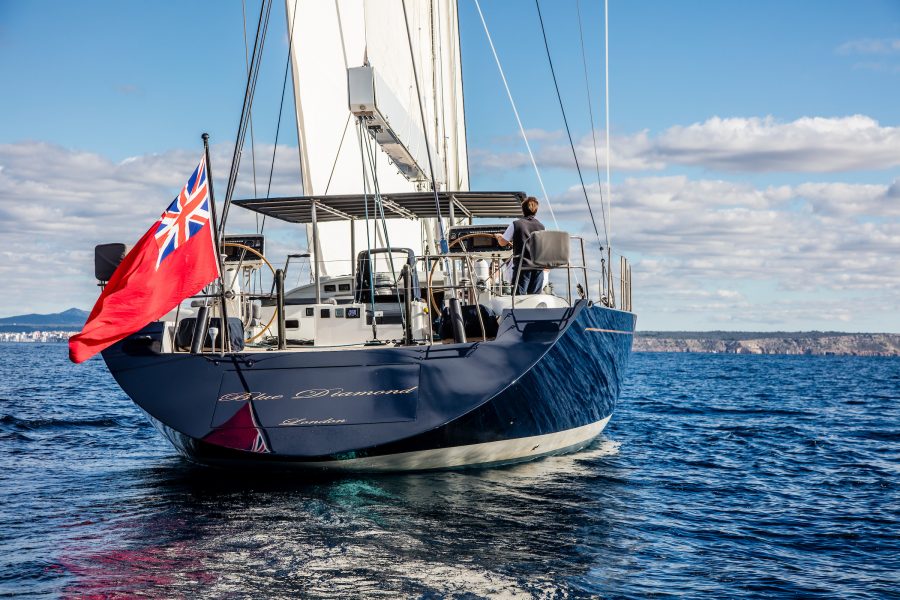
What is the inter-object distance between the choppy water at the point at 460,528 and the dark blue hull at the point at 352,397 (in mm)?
334

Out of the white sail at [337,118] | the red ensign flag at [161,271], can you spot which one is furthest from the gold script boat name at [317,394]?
the white sail at [337,118]

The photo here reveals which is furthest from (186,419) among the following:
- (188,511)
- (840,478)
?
(840,478)

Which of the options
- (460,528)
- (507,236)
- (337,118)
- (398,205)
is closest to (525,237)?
(507,236)

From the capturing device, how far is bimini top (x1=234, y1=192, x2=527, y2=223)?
10750mm

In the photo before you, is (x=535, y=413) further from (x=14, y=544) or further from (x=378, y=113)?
(x=14, y=544)

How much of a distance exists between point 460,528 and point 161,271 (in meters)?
2.73

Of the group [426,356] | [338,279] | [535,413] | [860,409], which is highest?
[338,279]

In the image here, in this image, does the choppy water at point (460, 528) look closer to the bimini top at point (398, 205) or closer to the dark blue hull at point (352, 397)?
the dark blue hull at point (352, 397)

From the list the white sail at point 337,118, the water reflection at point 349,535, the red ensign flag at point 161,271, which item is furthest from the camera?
the white sail at point 337,118

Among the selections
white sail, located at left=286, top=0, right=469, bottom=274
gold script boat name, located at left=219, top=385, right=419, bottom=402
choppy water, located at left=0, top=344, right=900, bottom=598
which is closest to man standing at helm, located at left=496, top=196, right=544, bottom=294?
choppy water, located at left=0, top=344, right=900, bottom=598

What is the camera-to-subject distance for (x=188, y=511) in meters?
6.62

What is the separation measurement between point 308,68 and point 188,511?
10.4m

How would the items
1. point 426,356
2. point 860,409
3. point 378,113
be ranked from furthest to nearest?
point 860,409, point 378,113, point 426,356

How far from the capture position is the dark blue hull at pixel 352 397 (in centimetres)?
703
